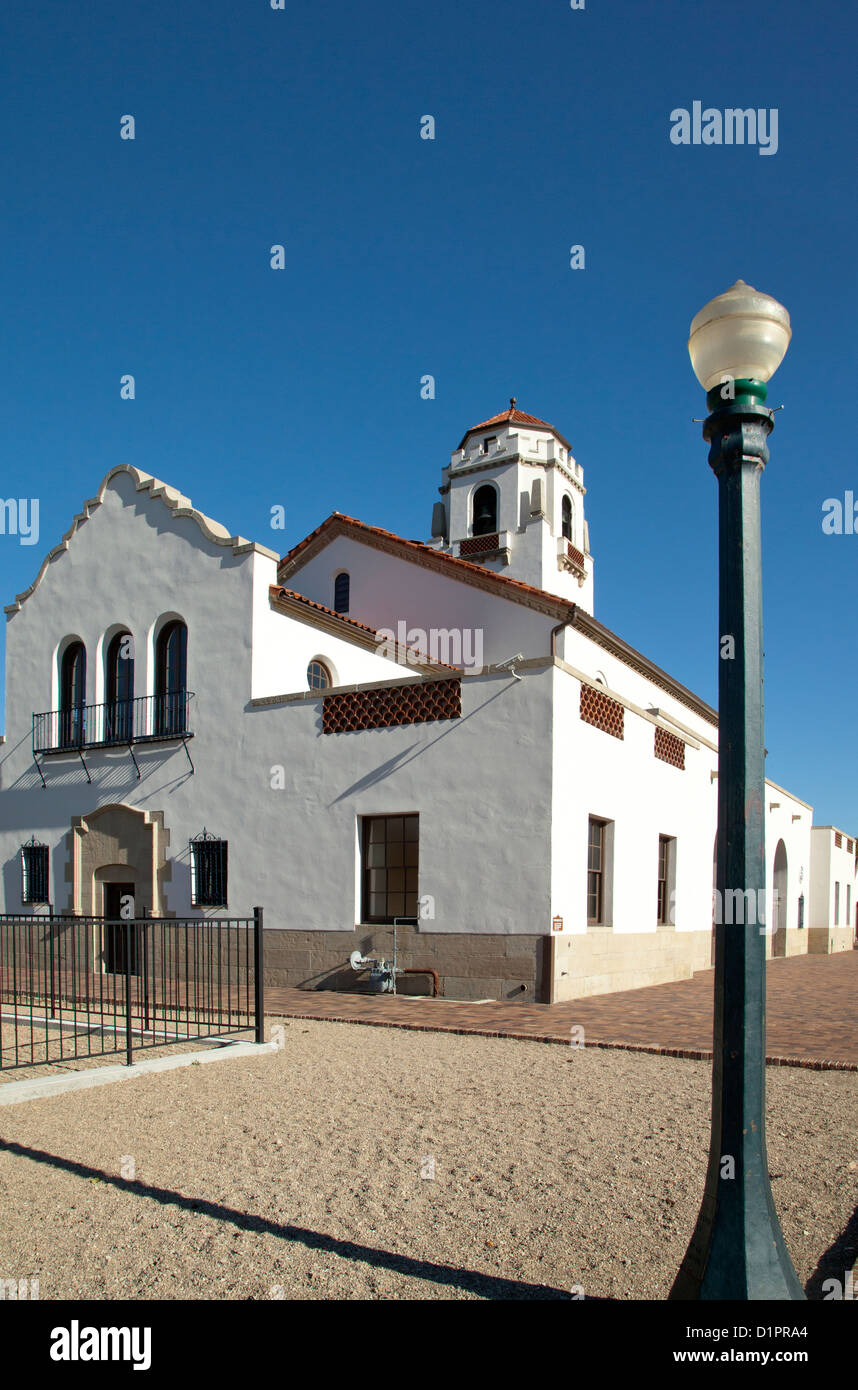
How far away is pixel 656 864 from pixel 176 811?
349 inches

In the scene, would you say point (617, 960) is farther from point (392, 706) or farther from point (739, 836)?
point (739, 836)

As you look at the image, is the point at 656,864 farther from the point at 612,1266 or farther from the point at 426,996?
the point at 612,1266

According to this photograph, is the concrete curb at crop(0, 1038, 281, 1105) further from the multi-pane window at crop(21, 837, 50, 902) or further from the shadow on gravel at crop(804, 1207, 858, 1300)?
the multi-pane window at crop(21, 837, 50, 902)

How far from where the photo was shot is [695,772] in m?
21.2

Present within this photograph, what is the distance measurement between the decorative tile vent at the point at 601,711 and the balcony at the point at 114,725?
23.2 ft

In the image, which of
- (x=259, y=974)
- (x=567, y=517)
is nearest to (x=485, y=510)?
(x=567, y=517)

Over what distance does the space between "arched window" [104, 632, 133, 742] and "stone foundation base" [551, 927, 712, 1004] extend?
933 cm

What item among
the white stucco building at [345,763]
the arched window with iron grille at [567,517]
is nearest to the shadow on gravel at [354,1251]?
the white stucco building at [345,763]

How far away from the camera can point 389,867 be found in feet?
49.3

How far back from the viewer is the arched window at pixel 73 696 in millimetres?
19547


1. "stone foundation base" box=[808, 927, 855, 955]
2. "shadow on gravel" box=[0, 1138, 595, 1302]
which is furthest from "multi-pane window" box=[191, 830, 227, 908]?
Result: "stone foundation base" box=[808, 927, 855, 955]

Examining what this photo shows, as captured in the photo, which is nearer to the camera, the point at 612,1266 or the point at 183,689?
the point at 612,1266

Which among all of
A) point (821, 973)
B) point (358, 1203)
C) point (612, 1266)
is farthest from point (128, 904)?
Answer: point (821, 973)

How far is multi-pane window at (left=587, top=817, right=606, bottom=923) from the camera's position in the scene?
15354 millimetres
